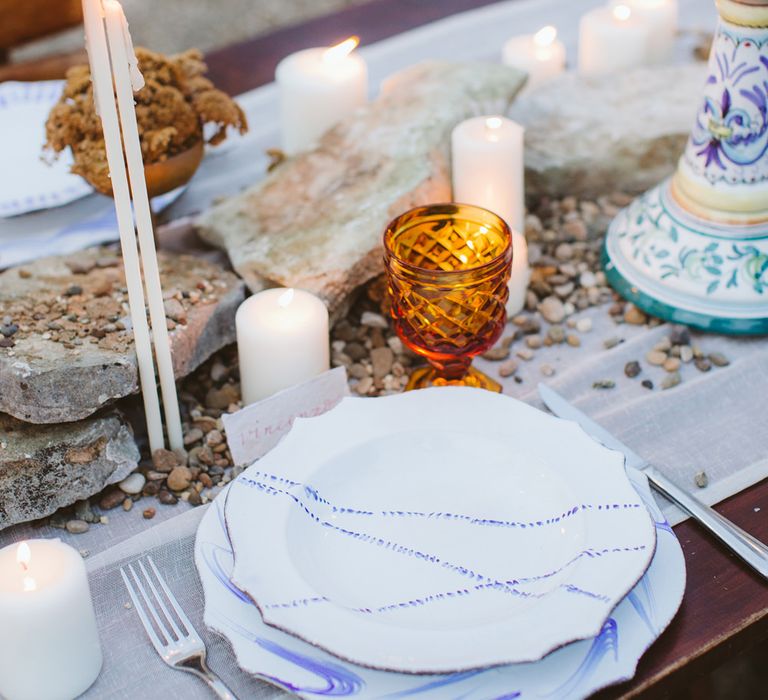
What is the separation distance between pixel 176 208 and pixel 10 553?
60 centimetres

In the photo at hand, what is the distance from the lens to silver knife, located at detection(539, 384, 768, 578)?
734mm

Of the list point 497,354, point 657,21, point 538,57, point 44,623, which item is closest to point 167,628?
point 44,623

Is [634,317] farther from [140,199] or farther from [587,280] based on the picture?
[140,199]

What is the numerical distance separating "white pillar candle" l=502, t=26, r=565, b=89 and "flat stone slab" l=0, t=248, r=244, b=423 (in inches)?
21.4

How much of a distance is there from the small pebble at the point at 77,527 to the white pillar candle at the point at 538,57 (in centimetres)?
81

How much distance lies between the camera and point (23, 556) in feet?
2.08

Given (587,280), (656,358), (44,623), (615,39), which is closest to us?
(44,623)

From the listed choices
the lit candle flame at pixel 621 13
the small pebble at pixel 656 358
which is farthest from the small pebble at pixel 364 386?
the lit candle flame at pixel 621 13

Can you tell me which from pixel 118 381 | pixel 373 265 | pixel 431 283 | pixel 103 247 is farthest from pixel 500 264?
pixel 103 247

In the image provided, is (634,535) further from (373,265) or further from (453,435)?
(373,265)

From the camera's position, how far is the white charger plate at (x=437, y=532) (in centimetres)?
63

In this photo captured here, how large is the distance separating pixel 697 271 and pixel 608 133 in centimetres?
Answer: 27

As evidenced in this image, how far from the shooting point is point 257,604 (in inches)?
25.0

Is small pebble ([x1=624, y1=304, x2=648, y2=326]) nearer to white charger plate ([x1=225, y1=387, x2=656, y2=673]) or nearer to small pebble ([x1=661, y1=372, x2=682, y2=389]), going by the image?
small pebble ([x1=661, y1=372, x2=682, y2=389])
